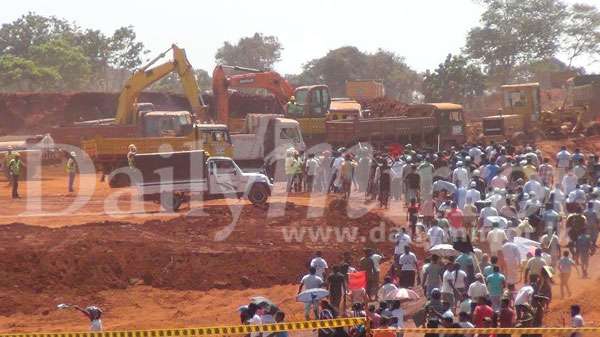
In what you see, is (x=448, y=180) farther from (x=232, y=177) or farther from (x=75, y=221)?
(x=75, y=221)

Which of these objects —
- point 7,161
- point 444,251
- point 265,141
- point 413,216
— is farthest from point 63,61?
point 444,251

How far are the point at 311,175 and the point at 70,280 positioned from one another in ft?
45.1

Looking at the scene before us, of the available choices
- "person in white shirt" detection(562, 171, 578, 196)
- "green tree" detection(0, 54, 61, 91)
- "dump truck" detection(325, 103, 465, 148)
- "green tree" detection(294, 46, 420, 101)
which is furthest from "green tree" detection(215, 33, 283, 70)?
"person in white shirt" detection(562, 171, 578, 196)

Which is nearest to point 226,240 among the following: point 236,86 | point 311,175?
point 311,175

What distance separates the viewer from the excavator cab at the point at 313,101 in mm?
45500

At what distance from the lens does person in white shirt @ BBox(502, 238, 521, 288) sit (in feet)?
60.5

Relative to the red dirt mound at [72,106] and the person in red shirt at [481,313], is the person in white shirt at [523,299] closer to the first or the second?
the person in red shirt at [481,313]

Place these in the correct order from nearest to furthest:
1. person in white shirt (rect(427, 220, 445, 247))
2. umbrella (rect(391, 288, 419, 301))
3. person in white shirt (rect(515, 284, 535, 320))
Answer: person in white shirt (rect(515, 284, 535, 320)) < umbrella (rect(391, 288, 419, 301)) < person in white shirt (rect(427, 220, 445, 247))

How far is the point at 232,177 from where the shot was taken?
3047cm

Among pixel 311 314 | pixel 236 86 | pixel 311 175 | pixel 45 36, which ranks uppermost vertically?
pixel 45 36

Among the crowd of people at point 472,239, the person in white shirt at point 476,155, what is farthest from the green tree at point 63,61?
the person in white shirt at point 476,155

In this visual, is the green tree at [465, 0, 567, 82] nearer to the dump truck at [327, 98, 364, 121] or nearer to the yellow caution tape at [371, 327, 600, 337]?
the dump truck at [327, 98, 364, 121]

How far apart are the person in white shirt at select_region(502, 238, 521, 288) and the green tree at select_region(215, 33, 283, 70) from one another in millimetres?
94160

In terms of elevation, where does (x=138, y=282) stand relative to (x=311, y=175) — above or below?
below
